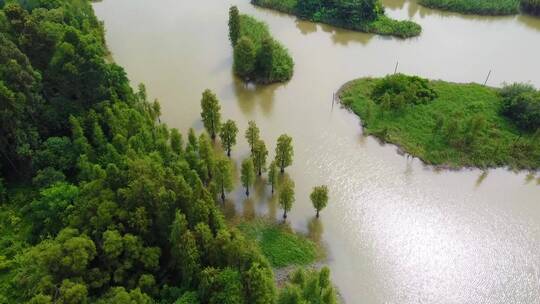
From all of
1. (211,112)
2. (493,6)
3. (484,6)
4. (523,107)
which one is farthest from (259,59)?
(493,6)

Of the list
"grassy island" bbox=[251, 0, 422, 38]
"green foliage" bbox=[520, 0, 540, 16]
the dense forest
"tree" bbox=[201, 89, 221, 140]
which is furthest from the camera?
"green foliage" bbox=[520, 0, 540, 16]

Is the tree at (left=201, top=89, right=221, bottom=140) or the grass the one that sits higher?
the tree at (left=201, top=89, right=221, bottom=140)

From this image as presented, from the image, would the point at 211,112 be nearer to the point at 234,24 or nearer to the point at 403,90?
the point at 234,24

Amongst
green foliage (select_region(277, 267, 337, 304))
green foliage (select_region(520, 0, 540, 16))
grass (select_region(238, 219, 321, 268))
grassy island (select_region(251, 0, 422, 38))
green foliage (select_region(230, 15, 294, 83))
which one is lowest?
grass (select_region(238, 219, 321, 268))

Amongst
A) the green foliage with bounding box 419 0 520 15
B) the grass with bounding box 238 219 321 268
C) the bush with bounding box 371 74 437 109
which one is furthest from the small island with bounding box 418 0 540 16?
the grass with bounding box 238 219 321 268

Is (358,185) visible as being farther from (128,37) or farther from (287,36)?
(128,37)

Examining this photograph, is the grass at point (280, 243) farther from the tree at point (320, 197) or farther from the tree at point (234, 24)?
the tree at point (234, 24)

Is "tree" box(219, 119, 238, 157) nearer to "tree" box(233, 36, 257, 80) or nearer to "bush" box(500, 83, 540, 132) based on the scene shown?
"tree" box(233, 36, 257, 80)

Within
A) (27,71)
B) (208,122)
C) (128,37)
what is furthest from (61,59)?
(128,37)
